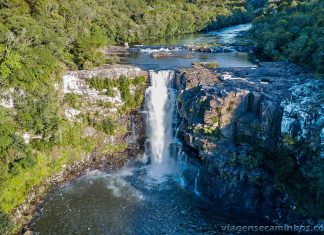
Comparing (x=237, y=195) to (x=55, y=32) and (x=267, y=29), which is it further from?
(x=267, y=29)

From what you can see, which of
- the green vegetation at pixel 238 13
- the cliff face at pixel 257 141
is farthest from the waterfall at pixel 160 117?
the green vegetation at pixel 238 13

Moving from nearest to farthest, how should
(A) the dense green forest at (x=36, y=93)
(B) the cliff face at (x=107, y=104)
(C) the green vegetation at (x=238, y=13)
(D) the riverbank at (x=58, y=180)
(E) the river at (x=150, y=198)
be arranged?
(E) the river at (x=150, y=198) → (D) the riverbank at (x=58, y=180) → (A) the dense green forest at (x=36, y=93) → (B) the cliff face at (x=107, y=104) → (C) the green vegetation at (x=238, y=13)

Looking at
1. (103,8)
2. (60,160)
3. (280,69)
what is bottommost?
(60,160)

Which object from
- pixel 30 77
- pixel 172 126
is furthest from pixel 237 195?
pixel 30 77

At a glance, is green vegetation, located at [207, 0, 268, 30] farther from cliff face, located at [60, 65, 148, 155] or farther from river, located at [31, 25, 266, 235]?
river, located at [31, 25, 266, 235]

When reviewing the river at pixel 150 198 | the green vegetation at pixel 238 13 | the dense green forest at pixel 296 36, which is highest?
the green vegetation at pixel 238 13

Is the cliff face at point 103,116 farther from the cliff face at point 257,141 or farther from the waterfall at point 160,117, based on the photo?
the cliff face at point 257,141

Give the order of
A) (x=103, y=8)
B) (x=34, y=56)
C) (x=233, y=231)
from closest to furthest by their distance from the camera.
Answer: (x=233, y=231) → (x=34, y=56) → (x=103, y=8)

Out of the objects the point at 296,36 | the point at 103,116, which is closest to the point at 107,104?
the point at 103,116

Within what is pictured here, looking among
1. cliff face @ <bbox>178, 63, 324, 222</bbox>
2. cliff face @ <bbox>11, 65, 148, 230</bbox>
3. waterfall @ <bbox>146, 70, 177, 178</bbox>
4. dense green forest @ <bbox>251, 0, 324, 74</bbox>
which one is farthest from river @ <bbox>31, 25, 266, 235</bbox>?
dense green forest @ <bbox>251, 0, 324, 74</bbox>
